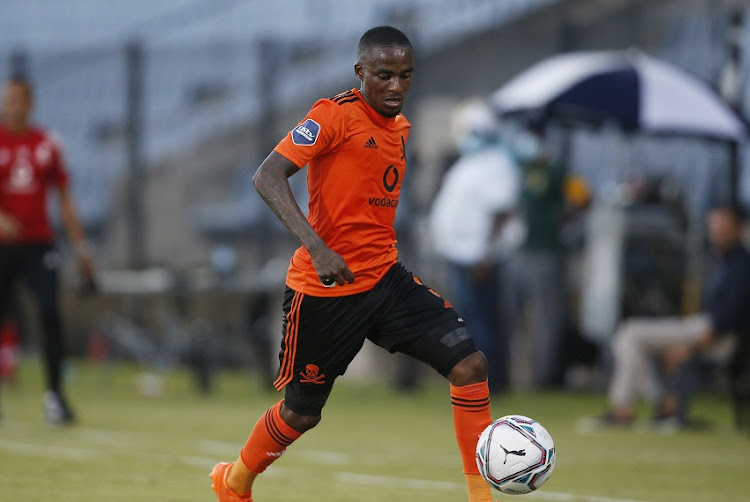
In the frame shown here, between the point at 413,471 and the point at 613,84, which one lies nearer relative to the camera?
the point at 413,471

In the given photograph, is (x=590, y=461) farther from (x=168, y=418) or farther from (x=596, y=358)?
(x=596, y=358)

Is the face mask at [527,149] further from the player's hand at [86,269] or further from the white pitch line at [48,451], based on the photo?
the white pitch line at [48,451]

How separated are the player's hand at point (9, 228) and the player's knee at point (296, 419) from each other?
4.73 meters

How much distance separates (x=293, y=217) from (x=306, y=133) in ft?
1.20

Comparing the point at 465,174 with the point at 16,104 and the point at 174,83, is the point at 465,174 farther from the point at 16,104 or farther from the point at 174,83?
the point at 174,83

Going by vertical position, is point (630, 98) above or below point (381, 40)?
below

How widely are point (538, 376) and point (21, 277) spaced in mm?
5805

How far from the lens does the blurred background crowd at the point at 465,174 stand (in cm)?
1202

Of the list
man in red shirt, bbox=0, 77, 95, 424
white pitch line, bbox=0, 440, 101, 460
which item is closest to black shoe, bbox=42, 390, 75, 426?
man in red shirt, bbox=0, 77, 95, 424

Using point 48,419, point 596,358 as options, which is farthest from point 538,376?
point 48,419

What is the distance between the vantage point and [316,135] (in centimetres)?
528

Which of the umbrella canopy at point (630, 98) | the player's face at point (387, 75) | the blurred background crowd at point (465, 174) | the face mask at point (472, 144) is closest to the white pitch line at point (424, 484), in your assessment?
the player's face at point (387, 75)

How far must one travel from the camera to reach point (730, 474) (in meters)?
7.75

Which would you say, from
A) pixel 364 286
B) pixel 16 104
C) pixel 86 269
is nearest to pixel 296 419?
pixel 364 286
